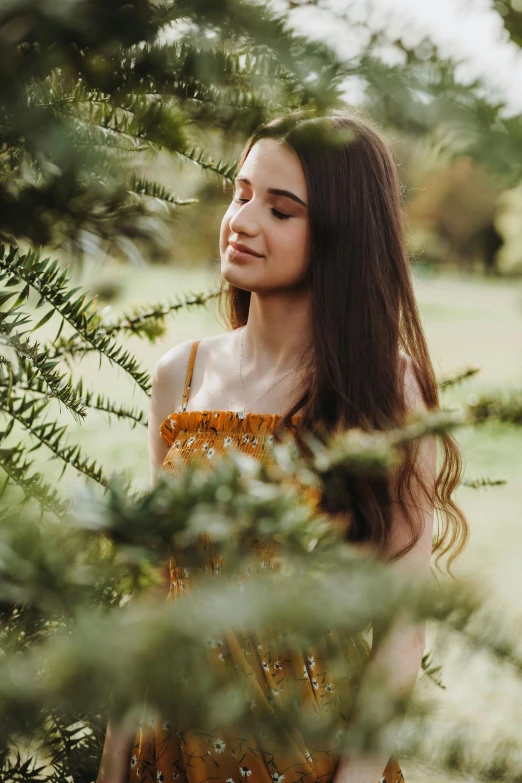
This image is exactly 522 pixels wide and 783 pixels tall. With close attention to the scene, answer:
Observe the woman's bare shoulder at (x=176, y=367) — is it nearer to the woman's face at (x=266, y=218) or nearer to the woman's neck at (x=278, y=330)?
the woman's neck at (x=278, y=330)

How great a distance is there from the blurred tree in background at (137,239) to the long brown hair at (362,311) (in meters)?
0.55

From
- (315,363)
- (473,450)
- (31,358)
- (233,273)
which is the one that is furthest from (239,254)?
(31,358)

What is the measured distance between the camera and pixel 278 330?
3.46 ft

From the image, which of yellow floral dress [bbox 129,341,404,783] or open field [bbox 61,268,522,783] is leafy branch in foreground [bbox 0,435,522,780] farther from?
yellow floral dress [bbox 129,341,404,783]

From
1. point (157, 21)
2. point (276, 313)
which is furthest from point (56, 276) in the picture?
point (276, 313)

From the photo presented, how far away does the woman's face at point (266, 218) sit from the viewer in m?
0.84

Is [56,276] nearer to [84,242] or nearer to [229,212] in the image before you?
[84,242]

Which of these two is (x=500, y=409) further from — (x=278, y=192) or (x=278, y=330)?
(x=278, y=330)

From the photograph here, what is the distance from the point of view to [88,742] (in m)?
0.44

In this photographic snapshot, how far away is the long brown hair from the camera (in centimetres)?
87

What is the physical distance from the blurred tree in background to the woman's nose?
1.54 ft

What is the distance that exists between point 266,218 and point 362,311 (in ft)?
0.64

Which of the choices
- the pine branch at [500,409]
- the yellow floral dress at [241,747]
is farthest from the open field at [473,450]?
the yellow floral dress at [241,747]

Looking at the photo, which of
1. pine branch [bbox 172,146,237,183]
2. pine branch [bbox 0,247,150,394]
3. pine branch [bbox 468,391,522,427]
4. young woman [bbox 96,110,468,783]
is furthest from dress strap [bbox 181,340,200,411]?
pine branch [bbox 468,391,522,427]
